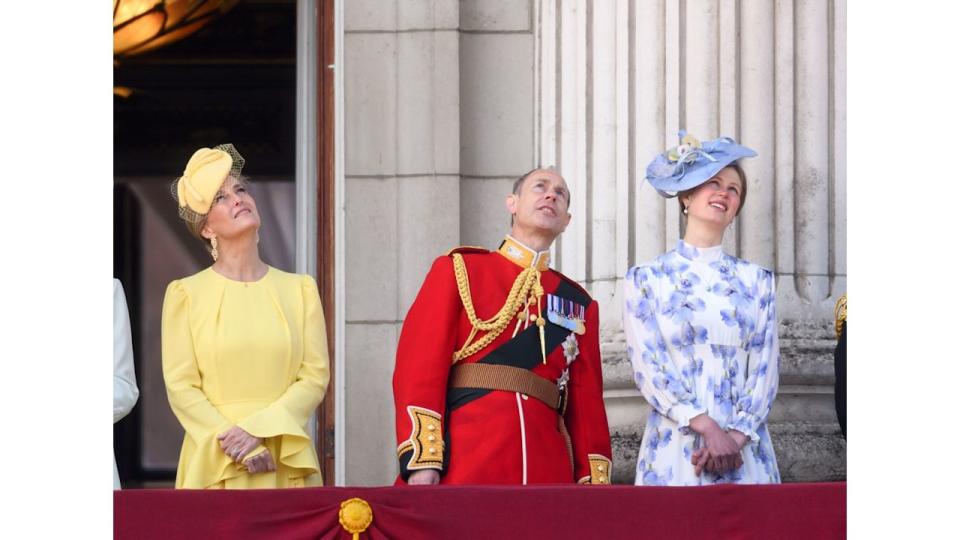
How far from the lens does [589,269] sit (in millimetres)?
8633

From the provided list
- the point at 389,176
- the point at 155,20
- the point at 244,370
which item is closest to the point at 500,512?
the point at 244,370

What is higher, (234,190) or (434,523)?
(234,190)

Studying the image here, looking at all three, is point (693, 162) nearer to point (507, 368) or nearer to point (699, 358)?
point (699, 358)

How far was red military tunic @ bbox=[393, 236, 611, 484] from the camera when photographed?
6961 mm

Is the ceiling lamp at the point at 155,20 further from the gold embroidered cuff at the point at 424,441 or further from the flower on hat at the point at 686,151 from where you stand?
the gold embroidered cuff at the point at 424,441

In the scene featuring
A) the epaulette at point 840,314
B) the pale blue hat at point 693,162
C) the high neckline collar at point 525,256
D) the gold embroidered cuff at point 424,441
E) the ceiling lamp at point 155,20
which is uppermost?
the ceiling lamp at point 155,20

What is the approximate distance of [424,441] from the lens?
272 inches

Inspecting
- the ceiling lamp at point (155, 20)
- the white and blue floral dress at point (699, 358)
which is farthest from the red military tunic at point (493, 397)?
the ceiling lamp at point (155, 20)

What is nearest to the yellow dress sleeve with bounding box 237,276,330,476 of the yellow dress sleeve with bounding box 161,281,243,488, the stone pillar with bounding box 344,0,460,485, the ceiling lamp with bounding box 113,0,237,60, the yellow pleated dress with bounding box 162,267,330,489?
the yellow pleated dress with bounding box 162,267,330,489

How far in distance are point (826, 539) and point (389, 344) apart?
304 centimetres

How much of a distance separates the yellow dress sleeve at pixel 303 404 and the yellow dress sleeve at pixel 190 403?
0.11 m

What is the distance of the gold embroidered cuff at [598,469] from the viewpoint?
7223 mm
